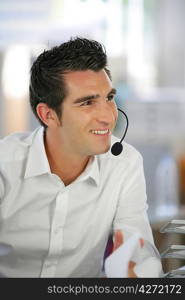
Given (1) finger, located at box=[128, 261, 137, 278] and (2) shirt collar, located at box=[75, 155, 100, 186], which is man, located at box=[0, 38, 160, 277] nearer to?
(2) shirt collar, located at box=[75, 155, 100, 186]

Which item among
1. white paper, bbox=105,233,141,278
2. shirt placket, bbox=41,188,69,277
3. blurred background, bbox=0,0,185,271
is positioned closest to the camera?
white paper, bbox=105,233,141,278

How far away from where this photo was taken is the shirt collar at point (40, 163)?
1054mm

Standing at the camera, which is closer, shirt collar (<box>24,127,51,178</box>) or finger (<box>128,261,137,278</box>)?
finger (<box>128,261,137,278</box>)

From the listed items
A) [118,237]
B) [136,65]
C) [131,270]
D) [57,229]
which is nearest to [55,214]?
[57,229]

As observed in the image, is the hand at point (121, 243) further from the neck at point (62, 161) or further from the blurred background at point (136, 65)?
the blurred background at point (136, 65)

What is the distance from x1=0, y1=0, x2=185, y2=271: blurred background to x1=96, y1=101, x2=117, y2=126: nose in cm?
82

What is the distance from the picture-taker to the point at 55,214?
1037 mm

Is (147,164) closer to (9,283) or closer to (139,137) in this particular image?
(139,137)

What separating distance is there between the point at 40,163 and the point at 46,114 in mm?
100

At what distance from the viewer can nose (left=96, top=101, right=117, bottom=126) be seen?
935mm

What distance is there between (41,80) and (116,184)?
0.86 ft

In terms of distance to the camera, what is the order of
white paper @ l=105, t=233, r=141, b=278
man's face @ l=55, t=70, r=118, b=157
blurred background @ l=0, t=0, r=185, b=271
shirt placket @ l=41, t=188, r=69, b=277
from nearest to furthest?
white paper @ l=105, t=233, r=141, b=278
man's face @ l=55, t=70, r=118, b=157
shirt placket @ l=41, t=188, r=69, b=277
blurred background @ l=0, t=0, r=185, b=271

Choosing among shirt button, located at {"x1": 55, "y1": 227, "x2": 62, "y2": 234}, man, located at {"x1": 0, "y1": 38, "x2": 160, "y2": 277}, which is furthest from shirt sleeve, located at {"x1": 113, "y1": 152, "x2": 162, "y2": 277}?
shirt button, located at {"x1": 55, "y1": 227, "x2": 62, "y2": 234}

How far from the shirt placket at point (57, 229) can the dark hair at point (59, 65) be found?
0.16m
